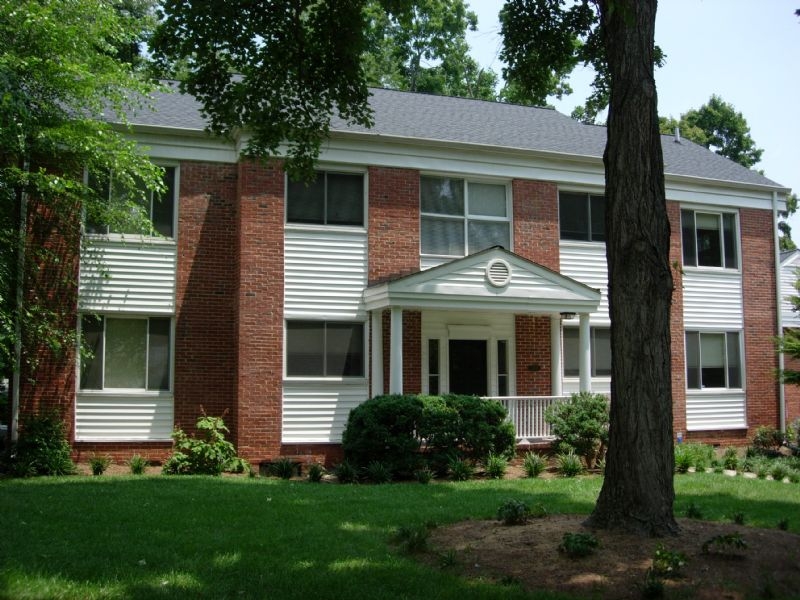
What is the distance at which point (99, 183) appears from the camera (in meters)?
15.5

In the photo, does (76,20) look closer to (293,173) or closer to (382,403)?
(293,173)

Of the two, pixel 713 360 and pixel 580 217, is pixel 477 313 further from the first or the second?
pixel 713 360

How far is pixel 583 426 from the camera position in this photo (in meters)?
14.9

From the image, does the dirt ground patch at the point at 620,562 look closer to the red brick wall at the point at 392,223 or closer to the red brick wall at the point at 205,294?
the red brick wall at the point at 205,294

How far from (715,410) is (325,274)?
10088 mm

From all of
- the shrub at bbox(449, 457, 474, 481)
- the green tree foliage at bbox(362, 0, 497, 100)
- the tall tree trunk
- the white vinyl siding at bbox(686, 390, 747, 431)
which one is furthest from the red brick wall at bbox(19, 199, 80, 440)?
the green tree foliage at bbox(362, 0, 497, 100)

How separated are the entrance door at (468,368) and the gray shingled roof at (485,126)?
438 centimetres

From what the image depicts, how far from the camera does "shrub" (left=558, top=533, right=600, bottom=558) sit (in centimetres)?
689

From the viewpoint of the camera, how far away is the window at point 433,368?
1711cm

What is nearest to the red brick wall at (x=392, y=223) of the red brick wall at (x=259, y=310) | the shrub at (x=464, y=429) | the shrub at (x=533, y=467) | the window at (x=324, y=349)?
the window at (x=324, y=349)

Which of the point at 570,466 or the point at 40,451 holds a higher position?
the point at 40,451

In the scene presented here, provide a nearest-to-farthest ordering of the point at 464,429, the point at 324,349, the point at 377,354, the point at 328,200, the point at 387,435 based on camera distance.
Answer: the point at 387,435, the point at 464,429, the point at 377,354, the point at 324,349, the point at 328,200

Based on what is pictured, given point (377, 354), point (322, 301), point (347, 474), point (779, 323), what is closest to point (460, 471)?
point (347, 474)

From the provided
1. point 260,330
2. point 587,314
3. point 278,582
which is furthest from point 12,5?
point 587,314
